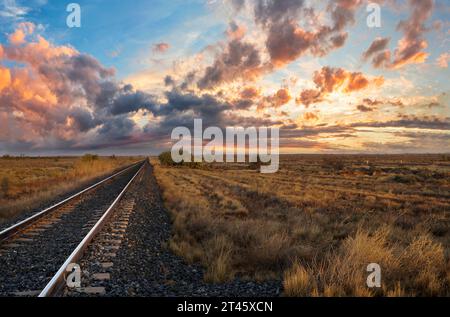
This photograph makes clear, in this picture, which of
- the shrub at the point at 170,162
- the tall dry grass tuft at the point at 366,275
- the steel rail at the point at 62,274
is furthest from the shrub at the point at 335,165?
the steel rail at the point at 62,274

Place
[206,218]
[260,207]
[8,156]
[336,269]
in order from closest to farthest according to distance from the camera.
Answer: [336,269] → [206,218] → [260,207] → [8,156]

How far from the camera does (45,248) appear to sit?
7.80 meters

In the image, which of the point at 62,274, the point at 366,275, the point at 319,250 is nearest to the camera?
the point at 62,274

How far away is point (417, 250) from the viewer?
6.73 meters

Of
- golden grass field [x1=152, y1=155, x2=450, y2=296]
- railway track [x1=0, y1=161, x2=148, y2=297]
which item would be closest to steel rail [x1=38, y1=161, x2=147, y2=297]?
railway track [x1=0, y1=161, x2=148, y2=297]

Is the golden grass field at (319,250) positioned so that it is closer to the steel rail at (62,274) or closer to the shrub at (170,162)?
the steel rail at (62,274)

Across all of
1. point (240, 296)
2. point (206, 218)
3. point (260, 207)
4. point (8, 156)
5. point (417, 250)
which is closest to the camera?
point (240, 296)

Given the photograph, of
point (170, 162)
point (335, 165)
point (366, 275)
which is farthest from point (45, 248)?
point (170, 162)

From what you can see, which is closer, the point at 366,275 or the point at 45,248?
the point at 366,275

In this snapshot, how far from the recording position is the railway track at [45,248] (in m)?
5.45

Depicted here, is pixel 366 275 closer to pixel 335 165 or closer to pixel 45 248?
pixel 45 248
